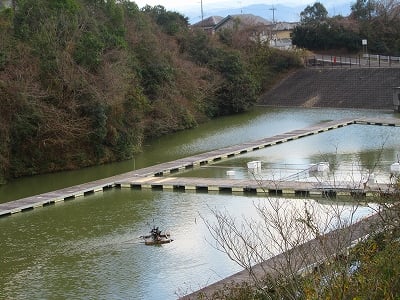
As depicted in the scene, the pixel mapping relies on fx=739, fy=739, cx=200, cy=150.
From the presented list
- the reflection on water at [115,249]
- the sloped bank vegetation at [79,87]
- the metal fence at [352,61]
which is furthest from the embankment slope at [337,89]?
the reflection on water at [115,249]

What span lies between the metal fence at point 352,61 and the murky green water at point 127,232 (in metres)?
21.2

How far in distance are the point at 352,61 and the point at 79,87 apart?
34663 millimetres

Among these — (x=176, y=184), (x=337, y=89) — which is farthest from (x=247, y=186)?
(x=337, y=89)

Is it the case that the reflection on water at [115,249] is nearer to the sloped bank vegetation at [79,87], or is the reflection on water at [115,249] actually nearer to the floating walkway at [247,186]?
the floating walkway at [247,186]

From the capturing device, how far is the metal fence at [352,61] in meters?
58.7

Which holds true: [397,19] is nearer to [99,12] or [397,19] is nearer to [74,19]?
[99,12]

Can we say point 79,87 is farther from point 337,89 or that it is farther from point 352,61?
point 352,61

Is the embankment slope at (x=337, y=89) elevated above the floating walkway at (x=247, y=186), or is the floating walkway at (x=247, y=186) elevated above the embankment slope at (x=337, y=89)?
the embankment slope at (x=337, y=89)

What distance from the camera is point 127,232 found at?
2117 cm

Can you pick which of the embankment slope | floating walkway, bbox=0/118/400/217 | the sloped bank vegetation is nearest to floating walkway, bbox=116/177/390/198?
floating walkway, bbox=0/118/400/217

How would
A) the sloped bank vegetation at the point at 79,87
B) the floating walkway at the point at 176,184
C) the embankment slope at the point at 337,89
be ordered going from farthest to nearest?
the embankment slope at the point at 337,89 → the sloped bank vegetation at the point at 79,87 → the floating walkway at the point at 176,184

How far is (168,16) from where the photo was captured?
192 feet

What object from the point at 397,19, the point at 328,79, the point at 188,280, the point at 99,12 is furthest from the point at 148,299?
the point at 397,19

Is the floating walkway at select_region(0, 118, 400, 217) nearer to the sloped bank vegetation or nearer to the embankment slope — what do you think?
the sloped bank vegetation
